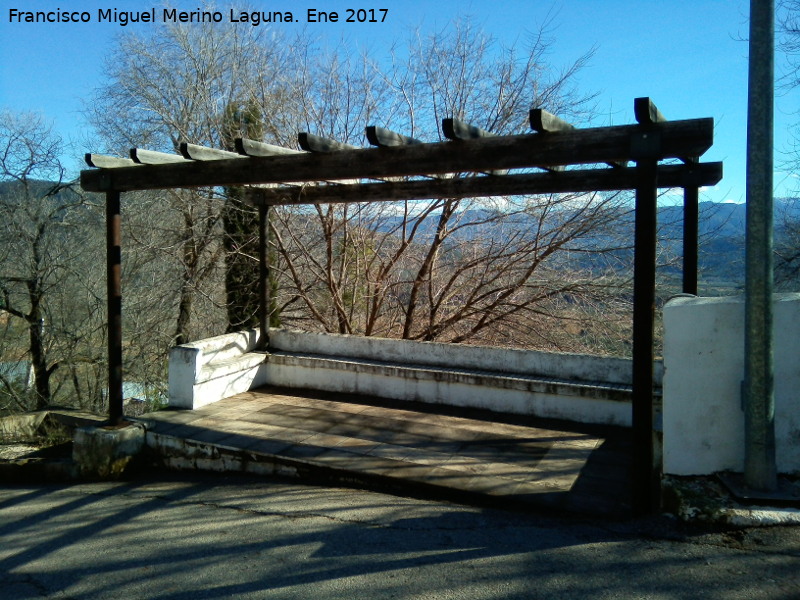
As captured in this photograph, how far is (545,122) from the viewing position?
3799 mm

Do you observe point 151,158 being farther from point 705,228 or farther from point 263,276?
point 705,228

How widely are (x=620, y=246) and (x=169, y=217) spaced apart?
936 cm

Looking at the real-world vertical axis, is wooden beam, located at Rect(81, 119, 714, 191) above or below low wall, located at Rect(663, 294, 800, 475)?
above

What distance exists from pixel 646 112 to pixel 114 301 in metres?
4.87

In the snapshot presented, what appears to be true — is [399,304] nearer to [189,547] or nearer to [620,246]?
[620,246]

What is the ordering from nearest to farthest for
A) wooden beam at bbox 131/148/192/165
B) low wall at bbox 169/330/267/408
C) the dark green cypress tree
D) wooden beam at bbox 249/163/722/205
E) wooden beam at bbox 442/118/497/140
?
1. wooden beam at bbox 442/118/497/140
2. wooden beam at bbox 131/148/192/165
3. wooden beam at bbox 249/163/722/205
4. low wall at bbox 169/330/267/408
5. the dark green cypress tree

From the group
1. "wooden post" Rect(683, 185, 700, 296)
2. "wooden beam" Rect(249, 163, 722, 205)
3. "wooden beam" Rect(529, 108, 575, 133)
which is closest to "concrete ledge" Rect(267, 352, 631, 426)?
"wooden post" Rect(683, 185, 700, 296)

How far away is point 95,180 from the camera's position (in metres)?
5.79

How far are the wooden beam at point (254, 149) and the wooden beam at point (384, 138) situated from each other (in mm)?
854

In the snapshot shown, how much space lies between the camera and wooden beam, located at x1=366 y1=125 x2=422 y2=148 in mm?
4094

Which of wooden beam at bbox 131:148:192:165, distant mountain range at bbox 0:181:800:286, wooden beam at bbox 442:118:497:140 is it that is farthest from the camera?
distant mountain range at bbox 0:181:800:286

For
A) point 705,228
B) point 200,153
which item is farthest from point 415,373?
point 705,228

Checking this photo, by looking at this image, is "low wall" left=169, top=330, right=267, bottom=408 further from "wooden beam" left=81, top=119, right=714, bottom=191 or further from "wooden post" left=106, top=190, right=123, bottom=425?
"wooden beam" left=81, top=119, right=714, bottom=191

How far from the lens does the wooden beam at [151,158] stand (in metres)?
5.20
